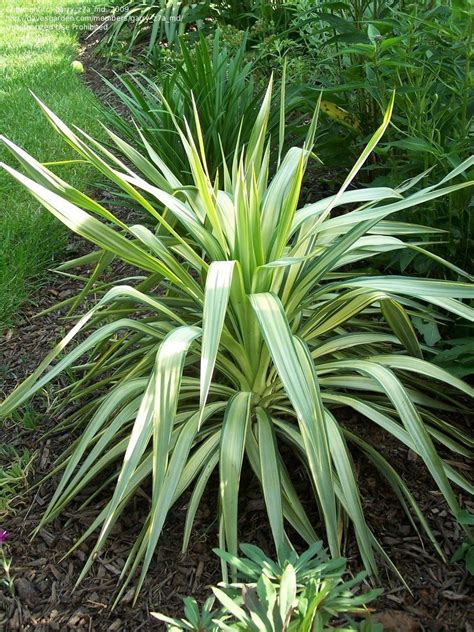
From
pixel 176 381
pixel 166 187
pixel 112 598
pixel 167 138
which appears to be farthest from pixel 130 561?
pixel 167 138

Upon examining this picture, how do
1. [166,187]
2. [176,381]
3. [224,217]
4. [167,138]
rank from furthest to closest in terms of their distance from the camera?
[167,138]
[166,187]
[224,217]
[176,381]

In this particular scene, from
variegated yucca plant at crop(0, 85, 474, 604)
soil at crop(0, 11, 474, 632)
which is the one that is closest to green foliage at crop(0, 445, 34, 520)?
soil at crop(0, 11, 474, 632)

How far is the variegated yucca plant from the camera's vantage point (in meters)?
1.69

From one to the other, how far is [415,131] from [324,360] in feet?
2.68

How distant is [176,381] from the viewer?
5.45 feet

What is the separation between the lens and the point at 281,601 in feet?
4.02

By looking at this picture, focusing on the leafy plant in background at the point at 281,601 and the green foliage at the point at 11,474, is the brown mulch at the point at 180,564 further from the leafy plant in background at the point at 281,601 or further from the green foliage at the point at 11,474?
the leafy plant in background at the point at 281,601

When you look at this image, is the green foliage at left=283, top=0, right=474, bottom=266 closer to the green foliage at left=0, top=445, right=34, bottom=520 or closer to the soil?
the soil

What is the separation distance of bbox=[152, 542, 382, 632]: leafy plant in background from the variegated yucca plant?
0.25 metres

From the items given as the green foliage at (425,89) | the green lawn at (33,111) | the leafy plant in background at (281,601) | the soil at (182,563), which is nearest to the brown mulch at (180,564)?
the soil at (182,563)

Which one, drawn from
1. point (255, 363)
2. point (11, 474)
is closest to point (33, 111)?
point (11, 474)

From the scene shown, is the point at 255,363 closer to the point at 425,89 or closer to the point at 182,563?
the point at 182,563

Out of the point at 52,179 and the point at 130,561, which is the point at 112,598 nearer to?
the point at 130,561

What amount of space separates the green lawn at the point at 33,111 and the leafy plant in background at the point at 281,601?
77.0 inches
